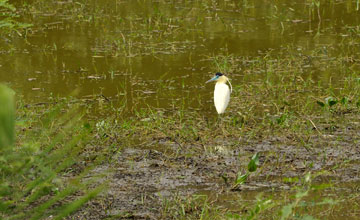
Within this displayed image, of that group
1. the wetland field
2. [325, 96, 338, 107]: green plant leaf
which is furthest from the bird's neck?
[325, 96, 338, 107]: green plant leaf

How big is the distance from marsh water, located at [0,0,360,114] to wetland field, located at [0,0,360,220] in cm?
2

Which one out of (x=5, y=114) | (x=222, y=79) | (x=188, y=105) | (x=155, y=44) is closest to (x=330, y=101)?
(x=222, y=79)

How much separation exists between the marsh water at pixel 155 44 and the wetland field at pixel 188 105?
0.02 metres

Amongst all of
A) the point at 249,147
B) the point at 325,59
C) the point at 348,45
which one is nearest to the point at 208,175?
the point at 249,147

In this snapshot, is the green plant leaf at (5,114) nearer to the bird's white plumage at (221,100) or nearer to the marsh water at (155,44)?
the bird's white plumage at (221,100)

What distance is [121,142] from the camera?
4.55 m

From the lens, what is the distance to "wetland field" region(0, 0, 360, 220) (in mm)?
3414

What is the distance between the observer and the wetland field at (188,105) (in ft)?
11.2

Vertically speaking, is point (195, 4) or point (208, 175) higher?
point (195, 4)

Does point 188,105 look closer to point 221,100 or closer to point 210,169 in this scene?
point 221,100

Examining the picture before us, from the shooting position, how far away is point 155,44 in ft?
23.6

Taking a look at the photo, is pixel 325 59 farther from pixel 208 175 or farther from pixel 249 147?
pixel 208 175

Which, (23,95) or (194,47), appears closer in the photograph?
(23,95)

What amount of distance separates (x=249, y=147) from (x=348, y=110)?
1075 millimetres
